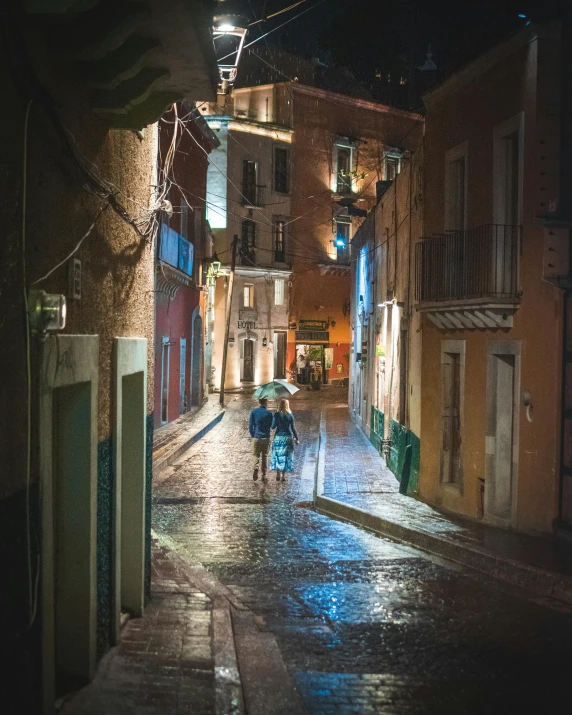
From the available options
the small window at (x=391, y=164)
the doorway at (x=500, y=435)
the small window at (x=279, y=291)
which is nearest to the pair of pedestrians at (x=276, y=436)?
the doorway at (x=500, y=435)

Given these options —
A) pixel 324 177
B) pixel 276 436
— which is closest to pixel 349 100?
pixel 324 177

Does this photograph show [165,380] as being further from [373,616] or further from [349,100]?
[349,100]

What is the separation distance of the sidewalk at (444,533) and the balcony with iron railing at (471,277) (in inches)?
119

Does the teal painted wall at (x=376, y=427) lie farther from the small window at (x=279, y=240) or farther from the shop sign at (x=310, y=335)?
the shop sign at (x=310, y=335)

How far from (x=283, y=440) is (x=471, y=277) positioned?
18.1 ft

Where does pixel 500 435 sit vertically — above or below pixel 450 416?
below

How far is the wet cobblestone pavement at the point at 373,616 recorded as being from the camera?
Answer: 19.3 feet

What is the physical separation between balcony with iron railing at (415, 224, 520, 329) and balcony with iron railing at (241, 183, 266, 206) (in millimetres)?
33691

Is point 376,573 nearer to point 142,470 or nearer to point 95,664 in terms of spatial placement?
point 142,470

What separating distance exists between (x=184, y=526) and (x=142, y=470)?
14.7 ft

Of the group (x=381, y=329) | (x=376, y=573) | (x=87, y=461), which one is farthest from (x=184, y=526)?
(x=381, y=329)

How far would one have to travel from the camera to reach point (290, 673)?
619cm

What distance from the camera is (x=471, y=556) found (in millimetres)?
9578

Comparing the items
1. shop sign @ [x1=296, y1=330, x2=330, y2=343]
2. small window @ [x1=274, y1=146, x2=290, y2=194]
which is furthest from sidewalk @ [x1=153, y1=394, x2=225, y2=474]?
small window @ [x1=274, y1=146, x2=290, y2=194]
